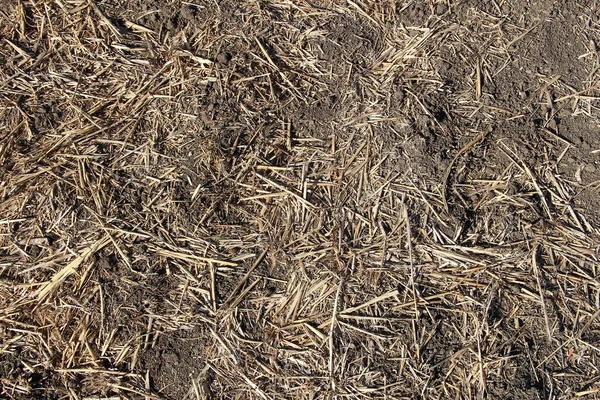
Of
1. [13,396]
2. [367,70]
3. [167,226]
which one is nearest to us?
[13,396]

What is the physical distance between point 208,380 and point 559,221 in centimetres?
163

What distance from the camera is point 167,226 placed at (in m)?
2.40

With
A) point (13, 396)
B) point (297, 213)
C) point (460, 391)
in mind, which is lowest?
point (13, 396)

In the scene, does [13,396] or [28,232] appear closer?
[13,396]

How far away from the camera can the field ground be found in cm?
229

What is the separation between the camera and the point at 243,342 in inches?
90.0

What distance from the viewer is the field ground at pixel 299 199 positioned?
2.29 meters

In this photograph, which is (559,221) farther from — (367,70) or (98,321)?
(98,321)

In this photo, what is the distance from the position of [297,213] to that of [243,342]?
58 cm

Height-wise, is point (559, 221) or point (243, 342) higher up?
point (559, 221)

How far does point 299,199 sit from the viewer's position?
2.44 m

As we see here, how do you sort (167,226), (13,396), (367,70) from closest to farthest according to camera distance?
(13,396) → (167,226) → (367,70)

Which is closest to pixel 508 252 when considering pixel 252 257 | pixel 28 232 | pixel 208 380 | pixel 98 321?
pixel 252 257

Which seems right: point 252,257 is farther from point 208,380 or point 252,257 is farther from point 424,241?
point 424,241
